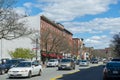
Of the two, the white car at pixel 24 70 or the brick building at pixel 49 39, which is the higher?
the brick building at pixel 49 39

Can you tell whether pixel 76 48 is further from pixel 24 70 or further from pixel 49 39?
pixel 24 70

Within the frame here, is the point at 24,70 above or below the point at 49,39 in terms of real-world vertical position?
below

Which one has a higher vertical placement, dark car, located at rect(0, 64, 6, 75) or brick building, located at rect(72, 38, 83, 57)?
brick building, located at rect(72, 38, 83, 57)

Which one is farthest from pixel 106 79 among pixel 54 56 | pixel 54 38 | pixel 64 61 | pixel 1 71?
pixel 54 56

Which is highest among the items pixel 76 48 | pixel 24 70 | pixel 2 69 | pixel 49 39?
pixel 76 48

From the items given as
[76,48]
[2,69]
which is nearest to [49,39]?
[2,69]

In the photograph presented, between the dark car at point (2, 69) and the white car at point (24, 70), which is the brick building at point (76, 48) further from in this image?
the white car at point (24, 70)

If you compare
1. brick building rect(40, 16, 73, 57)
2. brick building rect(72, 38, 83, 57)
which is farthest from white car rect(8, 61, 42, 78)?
brick building rect(72, 38, 83, 57)

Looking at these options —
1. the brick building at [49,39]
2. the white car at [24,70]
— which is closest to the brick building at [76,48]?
the brick building at [49,39]

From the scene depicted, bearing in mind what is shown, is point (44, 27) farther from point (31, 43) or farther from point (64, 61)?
point (64, 61)

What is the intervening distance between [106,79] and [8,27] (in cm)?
2566

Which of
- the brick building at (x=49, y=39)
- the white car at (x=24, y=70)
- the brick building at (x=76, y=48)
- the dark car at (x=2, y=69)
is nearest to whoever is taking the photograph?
the white car at (x=24, y=70)

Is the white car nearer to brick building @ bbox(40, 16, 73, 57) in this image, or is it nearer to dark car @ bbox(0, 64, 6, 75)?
dark car @ bbox(0, 64, 6, 75)

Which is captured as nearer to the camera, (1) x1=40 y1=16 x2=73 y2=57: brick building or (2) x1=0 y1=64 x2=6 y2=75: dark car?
(2) x1=0 y1=64 x2=6 y2=75: dark car
